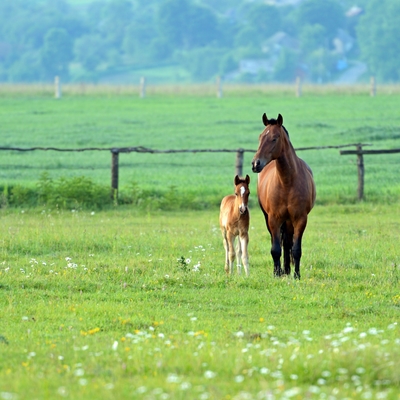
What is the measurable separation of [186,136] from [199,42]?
12937 centimetres

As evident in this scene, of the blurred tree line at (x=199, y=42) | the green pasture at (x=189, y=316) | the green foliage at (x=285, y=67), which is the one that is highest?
the blurred tree line at (x=199, y=42)

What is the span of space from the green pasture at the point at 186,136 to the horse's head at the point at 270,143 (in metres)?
10.1

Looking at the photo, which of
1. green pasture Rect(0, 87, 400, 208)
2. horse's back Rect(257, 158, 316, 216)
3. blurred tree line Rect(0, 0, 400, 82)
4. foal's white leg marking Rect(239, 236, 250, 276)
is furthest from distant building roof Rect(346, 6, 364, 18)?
foal's white leg marking Rect(239, 236, 250, 276)

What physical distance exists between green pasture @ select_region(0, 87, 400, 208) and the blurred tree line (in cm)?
7935

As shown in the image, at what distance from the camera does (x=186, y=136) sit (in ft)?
131

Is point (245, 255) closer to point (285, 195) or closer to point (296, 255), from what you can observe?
point (296, 255)

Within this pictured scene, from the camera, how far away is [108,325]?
9250 millimetres

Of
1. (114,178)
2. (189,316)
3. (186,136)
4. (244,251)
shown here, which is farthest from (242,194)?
(186,136)

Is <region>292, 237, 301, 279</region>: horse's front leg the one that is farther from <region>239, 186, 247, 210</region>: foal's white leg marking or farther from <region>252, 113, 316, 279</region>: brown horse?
<region>239, 186, 247, 210</region>: foal's white leg marking

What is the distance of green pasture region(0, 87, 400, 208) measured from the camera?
2580cm

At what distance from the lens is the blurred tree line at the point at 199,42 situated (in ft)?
480

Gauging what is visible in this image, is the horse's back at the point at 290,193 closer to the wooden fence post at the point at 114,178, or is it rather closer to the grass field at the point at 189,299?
the grass field at the point at 189,299

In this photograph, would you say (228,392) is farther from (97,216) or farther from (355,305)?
(97,216)

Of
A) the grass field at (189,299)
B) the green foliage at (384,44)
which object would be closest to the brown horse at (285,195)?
the grass field at (189,299)
